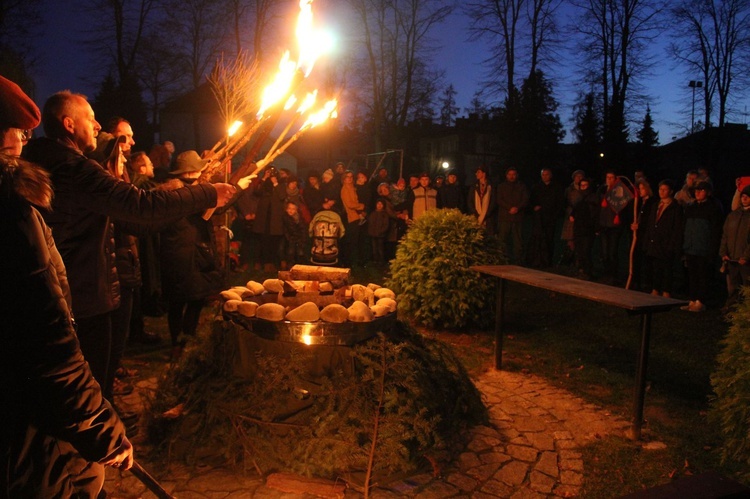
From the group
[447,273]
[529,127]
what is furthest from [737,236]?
[529,127]

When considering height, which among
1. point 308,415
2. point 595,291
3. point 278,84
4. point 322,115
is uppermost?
point 278,84

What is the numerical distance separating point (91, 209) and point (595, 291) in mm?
3887

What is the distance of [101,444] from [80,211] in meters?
1.62

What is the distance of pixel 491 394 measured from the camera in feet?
17.1

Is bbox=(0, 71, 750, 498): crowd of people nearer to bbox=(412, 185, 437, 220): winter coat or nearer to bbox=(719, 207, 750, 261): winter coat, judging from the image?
bbox=(719, 207, 750, 261): winter coat

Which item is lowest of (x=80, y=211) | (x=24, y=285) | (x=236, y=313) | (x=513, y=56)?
(x=236, y=313)

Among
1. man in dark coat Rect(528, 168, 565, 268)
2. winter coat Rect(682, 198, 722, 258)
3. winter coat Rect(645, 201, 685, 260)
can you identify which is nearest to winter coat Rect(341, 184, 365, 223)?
man in dark coat Rect(528, 168, 565, 268)

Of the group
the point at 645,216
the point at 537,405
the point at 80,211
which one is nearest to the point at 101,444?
the point at 80,211

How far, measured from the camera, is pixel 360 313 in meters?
3.91

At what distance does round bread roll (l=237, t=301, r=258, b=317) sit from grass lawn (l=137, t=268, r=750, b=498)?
246 centimetres

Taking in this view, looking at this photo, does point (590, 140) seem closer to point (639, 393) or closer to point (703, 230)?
point (703, 230)

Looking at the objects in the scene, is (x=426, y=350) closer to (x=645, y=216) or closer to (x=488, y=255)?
(x=488, y=255)

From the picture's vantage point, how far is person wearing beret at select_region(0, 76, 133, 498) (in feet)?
5.14

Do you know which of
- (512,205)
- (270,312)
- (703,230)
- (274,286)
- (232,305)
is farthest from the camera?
(512,205)
